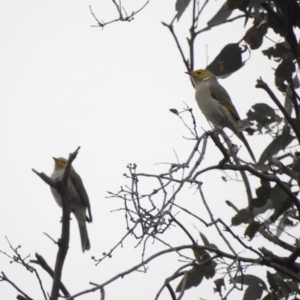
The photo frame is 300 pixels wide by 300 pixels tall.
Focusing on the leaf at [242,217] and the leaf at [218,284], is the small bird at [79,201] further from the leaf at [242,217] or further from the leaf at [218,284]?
the leaf at [218,284]

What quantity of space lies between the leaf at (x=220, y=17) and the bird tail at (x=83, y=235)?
3807 mm

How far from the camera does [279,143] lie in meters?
3.47

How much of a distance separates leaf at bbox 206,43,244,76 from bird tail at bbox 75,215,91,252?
3.65 metres

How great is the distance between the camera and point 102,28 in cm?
422

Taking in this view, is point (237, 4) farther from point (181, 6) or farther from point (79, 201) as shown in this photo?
point (79, 201)

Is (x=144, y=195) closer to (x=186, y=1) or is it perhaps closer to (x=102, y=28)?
(x=186, y=1)

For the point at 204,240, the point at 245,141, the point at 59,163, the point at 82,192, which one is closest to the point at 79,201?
the point at 82,192

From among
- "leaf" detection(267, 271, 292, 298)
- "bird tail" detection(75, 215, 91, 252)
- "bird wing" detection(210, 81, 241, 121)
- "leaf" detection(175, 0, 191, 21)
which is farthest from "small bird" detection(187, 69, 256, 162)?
"leaf" detection(267, 271, 292, 298)

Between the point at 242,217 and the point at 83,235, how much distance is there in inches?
149

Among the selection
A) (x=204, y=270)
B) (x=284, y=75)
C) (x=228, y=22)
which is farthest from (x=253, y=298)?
(x=228, y=22)

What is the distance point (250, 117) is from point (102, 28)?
124 centimetres

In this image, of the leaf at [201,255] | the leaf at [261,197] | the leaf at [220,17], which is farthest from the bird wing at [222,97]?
the leaf at [201,255]

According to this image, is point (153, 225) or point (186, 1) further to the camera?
point (186, 1)

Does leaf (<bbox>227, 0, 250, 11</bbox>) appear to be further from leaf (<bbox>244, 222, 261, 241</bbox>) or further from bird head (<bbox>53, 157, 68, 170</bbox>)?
bird head (<bbox>53, 157, 68, 170</bbox>)
